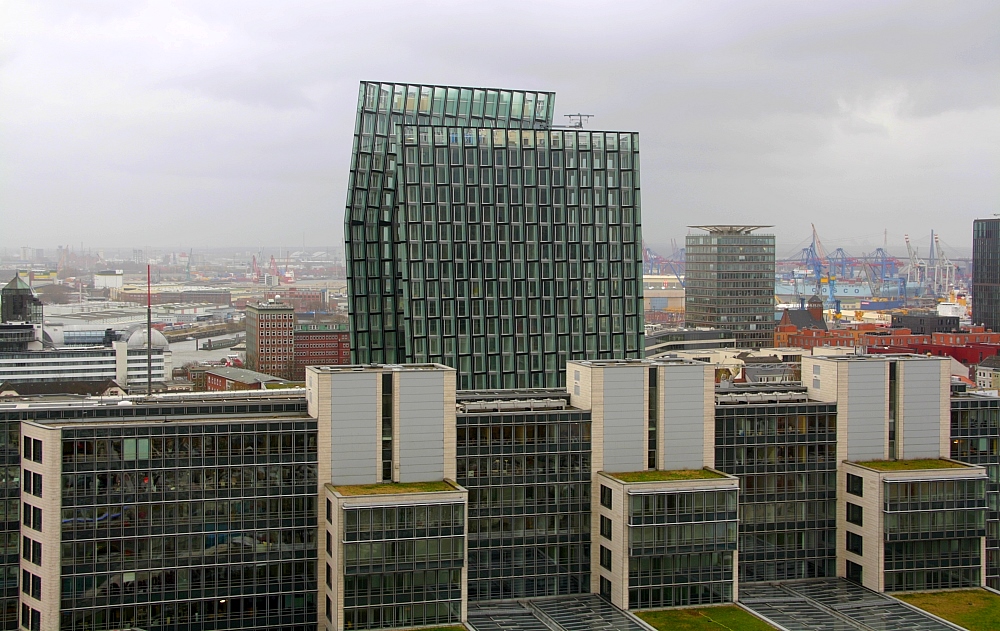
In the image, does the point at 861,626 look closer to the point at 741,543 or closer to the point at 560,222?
the point at 741,543

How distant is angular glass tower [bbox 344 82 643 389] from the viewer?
11588 centimetres

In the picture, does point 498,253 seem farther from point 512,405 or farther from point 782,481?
point 782,481

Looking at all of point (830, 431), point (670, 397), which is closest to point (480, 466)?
point (670, 397)

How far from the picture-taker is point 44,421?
67.4m

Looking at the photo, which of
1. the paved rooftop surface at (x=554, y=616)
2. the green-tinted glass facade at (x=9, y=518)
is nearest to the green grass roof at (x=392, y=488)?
the paved rooftop surface at (x=554, y=616)

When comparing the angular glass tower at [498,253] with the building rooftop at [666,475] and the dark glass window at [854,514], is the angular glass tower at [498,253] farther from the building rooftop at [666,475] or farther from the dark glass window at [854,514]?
the dark glass window at [854,514]

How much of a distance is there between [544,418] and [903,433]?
24281 mm

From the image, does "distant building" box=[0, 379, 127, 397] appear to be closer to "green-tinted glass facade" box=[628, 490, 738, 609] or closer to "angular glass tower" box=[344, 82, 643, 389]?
"angular glass tower" box=[344, 82, 643, 389]

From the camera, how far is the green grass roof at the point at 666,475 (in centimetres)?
7100

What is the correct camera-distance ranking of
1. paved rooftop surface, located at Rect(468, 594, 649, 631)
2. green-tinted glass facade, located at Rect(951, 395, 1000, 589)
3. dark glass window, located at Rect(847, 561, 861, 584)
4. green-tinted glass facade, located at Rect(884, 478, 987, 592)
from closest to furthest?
paved rooftop surface, located at Rect(468, 594, 649, 631)
green-tinted glass facade, located at Rect(884, 478, 987, 592)
dark glass window, located at Rect(847, 561, 861, 584)
green-tinted glass facade, located at Rect(951, 395, 1000, 589)

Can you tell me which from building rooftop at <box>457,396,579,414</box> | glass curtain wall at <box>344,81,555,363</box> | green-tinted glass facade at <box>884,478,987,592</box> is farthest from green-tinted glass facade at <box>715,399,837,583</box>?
glass curtain wall at <box>344,81,555,363</box>

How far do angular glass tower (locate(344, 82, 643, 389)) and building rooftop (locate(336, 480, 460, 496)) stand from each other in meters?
47.6

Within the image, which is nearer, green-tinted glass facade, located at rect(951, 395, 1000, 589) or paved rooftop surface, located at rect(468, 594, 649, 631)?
paved rooftop surface, located at rect(468, 594, 649, 631)

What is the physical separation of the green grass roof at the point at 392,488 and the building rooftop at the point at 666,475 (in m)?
11.1
